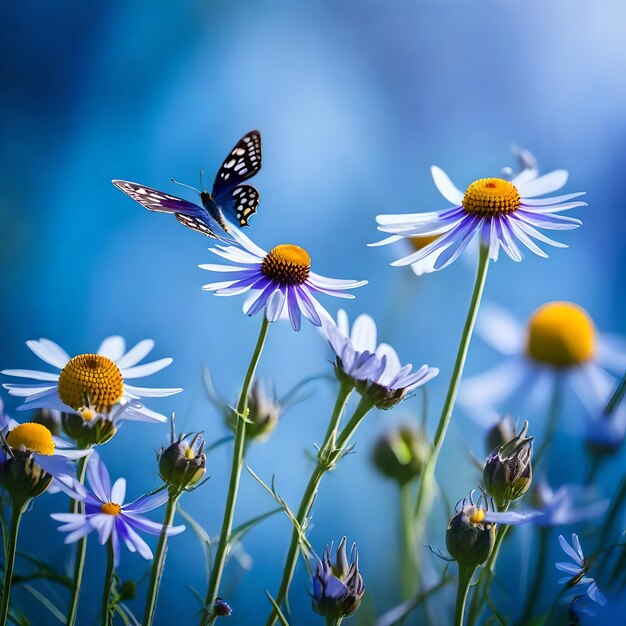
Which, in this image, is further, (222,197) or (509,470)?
(222,197)

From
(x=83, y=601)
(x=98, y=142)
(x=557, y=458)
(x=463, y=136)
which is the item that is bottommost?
(x=83, y=601)

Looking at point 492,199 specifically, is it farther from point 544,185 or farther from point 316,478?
point 316,478

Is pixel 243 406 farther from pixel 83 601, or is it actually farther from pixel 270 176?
pixel 270 176

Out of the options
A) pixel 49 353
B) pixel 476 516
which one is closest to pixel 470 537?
pixel 476 516

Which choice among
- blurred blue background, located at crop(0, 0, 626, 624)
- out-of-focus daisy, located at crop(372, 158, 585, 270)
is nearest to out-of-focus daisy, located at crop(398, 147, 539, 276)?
out-of-focus daisy, located at crop(372, 158, 585, 270)

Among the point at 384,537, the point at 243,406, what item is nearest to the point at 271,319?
the point at 243,406

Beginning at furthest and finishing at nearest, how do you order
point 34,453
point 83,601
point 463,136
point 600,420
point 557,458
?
point 463,136 → point 557,458 → point 83,601 → point 600,420 → point 34,453
